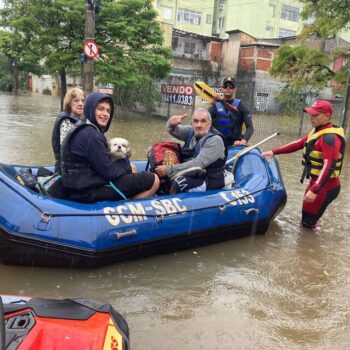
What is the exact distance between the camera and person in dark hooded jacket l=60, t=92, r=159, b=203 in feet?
12.7

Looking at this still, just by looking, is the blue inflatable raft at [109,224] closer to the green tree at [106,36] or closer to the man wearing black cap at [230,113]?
the man wearing black cap at [230,113]

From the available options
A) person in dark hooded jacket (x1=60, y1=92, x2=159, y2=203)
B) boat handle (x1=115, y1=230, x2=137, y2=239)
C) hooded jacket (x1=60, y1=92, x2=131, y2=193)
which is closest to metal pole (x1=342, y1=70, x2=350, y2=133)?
person in dark hooded jacket (x1=60, y1=92, x2=159, y2=203)

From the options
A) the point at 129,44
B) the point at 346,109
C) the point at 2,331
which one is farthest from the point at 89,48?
the point at 2,331

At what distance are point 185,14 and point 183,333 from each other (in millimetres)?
44468

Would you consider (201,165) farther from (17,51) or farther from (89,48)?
(17,51)

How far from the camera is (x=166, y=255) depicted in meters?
4.40

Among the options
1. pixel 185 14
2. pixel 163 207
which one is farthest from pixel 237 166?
pixel 185 14

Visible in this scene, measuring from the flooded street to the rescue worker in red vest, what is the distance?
0.45 metres

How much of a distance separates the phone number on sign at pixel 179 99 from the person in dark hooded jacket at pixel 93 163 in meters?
13.4

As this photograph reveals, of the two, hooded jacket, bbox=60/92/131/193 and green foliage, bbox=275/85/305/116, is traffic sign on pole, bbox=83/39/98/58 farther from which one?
green foliage, bbox=275/85/305/116

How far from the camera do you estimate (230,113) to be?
6.04 meters

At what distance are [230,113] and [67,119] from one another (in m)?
2.41

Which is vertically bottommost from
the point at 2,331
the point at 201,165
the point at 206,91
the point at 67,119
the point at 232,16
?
the point at 2,331

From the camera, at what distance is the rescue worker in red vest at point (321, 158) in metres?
4.84
